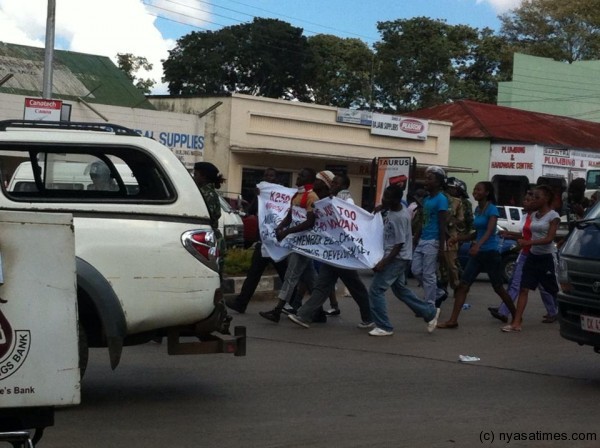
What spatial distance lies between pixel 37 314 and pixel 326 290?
7.31 meters

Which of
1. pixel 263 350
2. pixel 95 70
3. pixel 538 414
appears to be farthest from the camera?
pixel 95 70

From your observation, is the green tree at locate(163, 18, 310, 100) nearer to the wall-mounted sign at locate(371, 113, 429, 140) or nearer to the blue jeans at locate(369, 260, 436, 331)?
the wall-mounted sign at locate(371, 113, 429, 140)

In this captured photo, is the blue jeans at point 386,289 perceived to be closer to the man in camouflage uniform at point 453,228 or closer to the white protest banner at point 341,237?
the white protest banner at point 341,237

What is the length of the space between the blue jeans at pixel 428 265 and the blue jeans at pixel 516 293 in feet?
3.82

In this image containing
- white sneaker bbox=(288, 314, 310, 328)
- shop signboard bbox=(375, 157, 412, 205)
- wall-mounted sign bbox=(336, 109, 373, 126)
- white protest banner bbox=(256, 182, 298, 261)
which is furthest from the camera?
wall-mounted sign bbox=(336, 109, 373, 126)

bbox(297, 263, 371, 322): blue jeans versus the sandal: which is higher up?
bbox(297, 263, 371, 322): blue jeans

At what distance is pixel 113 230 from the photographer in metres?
6.85

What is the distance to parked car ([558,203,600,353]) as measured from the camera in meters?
8.26

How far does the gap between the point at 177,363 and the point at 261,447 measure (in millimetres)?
3095

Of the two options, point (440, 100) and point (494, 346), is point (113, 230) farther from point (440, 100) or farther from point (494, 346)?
point (440, 100)

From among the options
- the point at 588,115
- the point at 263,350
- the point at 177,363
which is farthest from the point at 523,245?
the point at 588,115

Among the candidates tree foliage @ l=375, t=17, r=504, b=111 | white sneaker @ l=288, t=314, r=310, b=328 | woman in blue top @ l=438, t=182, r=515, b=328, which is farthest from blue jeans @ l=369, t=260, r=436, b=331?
tree foliage @ l=375, t=17, r=504, b=111

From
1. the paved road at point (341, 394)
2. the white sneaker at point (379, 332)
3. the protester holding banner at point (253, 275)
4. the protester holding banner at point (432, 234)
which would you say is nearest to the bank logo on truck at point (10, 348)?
the paved road at point (341, 394)

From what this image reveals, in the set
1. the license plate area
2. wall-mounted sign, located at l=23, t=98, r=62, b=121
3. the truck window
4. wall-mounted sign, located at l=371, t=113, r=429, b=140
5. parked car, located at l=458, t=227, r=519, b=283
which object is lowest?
parked car, located at l=458, t=227, r=519, b=283
